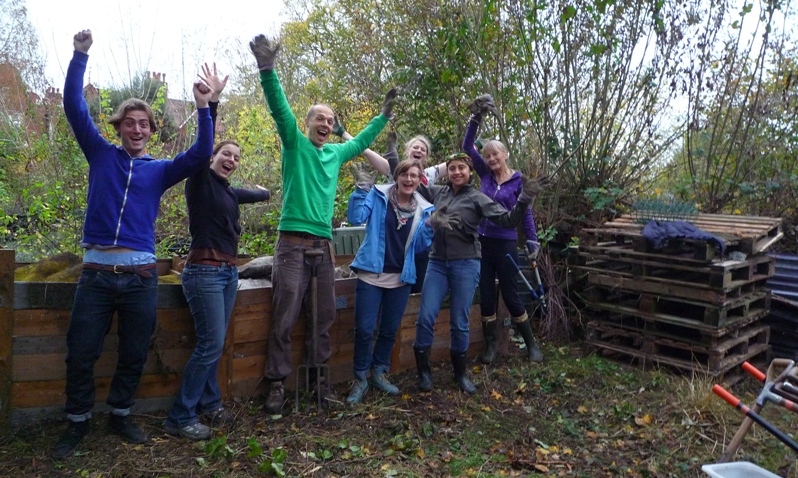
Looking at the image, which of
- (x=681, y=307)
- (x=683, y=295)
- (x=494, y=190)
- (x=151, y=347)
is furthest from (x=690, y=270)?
(x=151, y=347)

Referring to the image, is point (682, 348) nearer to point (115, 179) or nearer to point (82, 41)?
point (115, 179)

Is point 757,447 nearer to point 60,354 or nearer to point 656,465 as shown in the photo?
point 656,465

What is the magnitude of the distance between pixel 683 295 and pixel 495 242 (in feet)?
4.98

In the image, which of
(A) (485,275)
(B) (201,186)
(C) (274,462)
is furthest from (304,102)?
(C) (274,462)

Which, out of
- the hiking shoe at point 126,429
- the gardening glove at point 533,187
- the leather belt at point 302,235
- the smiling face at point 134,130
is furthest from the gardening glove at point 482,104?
the hiking shoe at point 126,429

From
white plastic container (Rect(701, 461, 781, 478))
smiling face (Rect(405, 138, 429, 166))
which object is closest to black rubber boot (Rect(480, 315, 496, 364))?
smiling face (Rect(405, 138, 429, 166))

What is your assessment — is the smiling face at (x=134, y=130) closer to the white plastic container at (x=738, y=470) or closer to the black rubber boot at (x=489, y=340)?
the black rubber boot at (x=489, y=340)

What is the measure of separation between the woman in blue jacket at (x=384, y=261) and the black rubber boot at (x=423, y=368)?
7.5 inches

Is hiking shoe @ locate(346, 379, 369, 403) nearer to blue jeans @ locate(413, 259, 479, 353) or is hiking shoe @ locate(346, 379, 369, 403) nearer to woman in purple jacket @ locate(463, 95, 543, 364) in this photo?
blue jeans @ locate(413, 259, 479, 353)

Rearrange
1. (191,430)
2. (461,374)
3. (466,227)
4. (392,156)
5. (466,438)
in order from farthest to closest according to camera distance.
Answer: (392,156) → (461,374) → (466,227) → (466,438) → (191,430)

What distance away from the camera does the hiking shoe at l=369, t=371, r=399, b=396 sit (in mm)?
4102

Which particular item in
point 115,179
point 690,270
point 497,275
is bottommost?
point 497,275

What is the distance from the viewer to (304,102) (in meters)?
12.1

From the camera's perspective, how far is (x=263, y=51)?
3.38 metres
